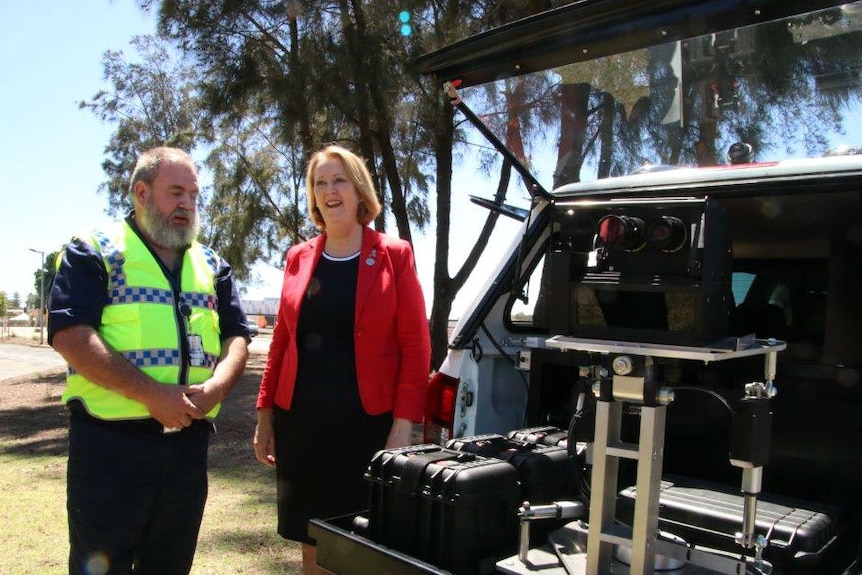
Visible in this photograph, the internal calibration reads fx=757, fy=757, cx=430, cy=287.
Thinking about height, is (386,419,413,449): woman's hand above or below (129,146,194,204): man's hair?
below

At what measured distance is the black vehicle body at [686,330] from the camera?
1.87 meters

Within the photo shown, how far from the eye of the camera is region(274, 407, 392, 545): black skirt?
286cm

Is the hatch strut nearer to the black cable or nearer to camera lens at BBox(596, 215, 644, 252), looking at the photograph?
camera lens at BBox(596, 215, 644, 252)

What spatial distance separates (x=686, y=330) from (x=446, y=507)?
33.3 inches

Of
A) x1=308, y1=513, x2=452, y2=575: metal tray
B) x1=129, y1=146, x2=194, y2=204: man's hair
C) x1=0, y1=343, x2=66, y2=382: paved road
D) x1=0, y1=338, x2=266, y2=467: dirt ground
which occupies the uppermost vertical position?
x1=129, y1=146, x2=194, y2=204: man's hair

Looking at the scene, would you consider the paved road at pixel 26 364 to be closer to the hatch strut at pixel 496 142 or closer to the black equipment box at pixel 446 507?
the hatch strut at pixel 496 142

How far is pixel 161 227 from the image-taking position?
8.98 ft

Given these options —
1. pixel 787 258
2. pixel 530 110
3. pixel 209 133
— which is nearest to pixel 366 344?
pixel 530 110

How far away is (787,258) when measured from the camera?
3.53 m

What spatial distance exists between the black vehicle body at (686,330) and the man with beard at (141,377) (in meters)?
0.65

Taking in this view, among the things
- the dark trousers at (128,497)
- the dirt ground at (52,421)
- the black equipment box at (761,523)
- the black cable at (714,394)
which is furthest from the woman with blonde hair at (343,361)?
the dirt ground at (52,421)

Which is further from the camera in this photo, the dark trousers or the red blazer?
the red blazer

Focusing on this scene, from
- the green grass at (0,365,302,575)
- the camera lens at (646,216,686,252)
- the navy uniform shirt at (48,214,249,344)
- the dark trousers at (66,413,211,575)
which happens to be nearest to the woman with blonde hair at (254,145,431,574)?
the dark trousers at (66,413,211,575)

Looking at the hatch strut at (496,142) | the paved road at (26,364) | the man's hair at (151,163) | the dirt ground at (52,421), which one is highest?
the hatch strut at (496,142)
